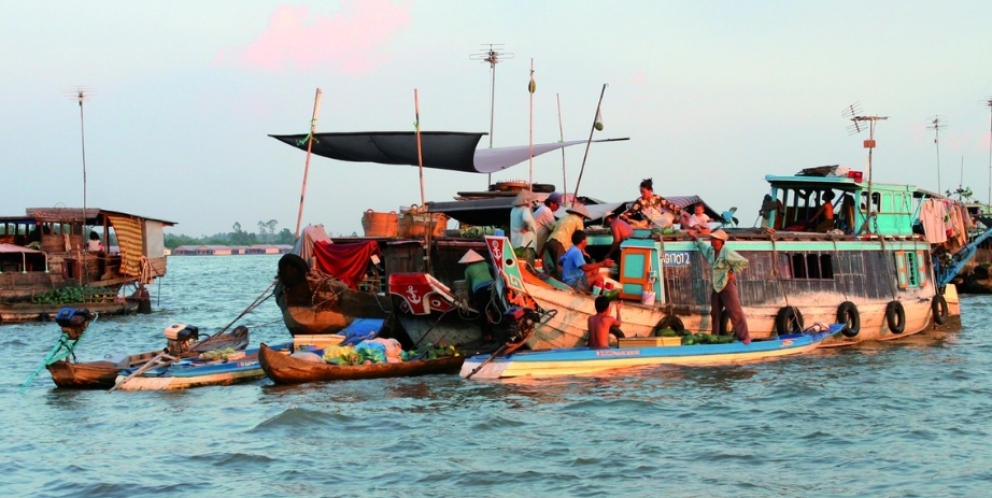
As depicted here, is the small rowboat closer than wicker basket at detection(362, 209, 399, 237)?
Yes

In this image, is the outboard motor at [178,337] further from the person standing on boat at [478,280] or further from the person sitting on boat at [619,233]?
the person sitting on boat at [619,233]

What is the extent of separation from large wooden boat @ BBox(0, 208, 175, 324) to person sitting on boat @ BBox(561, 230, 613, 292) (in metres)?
19.4

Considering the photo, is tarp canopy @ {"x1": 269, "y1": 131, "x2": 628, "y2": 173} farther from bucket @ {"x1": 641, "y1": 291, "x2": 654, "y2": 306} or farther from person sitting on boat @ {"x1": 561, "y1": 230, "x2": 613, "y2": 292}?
bucket @ {"x1": 641, "y1": 291, "x2": 654, "y2": 306}

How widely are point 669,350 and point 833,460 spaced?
4.56m

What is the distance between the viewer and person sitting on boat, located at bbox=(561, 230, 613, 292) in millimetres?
15680

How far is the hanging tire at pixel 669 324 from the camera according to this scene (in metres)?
16.0

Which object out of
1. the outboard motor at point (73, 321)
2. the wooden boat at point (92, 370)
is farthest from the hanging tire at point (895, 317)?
the outboard motor at point (73, 321)

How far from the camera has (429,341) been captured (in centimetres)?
1719

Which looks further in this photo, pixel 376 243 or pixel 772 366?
pixel 376 243

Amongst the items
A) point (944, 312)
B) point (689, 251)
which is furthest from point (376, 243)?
point (944, 312)

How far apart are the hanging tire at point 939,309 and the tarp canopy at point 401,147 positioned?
9.46m

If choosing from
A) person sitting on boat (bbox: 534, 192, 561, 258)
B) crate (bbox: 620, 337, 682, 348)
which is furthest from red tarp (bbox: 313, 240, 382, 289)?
crate (bbox: 620, 337, 682, 348)

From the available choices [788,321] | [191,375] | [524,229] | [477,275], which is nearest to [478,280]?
[477,275]

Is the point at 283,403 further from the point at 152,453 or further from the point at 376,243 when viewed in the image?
the point at 376,243
